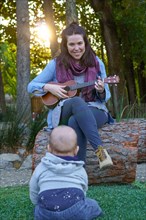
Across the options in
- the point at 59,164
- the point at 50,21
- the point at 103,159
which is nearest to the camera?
the point at 59,164

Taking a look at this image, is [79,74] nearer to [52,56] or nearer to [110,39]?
[52,56]

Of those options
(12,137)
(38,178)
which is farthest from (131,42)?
(38,178)

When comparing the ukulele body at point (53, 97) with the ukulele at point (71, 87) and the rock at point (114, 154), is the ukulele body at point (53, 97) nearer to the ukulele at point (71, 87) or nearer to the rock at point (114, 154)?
the ukulele at point (71, 87)

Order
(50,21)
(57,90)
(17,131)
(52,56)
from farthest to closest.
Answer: (50,21), (52,56), (17,131), (57,90)

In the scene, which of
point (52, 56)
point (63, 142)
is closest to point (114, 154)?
point (63, 142)

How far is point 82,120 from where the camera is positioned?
5.01m

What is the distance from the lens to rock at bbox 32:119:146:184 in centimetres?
554

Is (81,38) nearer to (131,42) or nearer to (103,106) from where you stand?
(103,106)

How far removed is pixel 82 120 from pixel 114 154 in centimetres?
72

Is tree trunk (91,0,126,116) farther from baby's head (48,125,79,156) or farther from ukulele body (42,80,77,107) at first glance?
baby's head (48,125,79,156)

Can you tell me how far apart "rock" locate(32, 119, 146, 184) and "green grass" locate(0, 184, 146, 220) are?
0.39 feet

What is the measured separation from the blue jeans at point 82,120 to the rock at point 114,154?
0.30m

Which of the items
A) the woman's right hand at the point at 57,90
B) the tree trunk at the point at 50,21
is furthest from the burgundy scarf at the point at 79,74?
the tree trunk at the point at 50,21

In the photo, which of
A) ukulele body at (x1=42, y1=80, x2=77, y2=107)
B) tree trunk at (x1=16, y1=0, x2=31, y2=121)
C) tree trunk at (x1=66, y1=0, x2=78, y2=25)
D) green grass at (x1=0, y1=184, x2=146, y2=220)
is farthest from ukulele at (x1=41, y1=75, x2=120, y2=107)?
tree trunk at (x1=66, y1=0, x2=78, y2=25)
